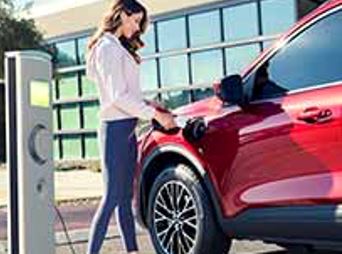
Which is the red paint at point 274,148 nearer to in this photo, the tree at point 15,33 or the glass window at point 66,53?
the tree at point 15,33

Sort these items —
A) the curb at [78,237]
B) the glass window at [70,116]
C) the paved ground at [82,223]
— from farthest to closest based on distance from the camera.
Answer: the glass window at [70,116] < the curb at [78,237] < the paved ground at [82,223]

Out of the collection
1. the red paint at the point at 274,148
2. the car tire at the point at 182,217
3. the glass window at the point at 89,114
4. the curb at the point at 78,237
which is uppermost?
the glass window at the point at 89,114

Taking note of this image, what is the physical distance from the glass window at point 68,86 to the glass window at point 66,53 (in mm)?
401

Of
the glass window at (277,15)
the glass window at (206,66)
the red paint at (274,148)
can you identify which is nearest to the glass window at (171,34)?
the glass window at (206,66)

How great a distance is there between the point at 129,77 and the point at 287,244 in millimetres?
1448

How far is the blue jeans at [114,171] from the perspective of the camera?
6.27 metres

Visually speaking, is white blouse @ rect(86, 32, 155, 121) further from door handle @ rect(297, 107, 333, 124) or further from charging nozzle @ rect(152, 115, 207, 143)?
door handle @ rect(297, 107, 333, 124)

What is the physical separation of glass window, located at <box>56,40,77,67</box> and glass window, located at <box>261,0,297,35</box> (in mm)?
9043

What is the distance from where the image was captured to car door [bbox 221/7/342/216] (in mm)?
5738

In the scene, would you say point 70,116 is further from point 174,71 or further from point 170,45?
point 170,45

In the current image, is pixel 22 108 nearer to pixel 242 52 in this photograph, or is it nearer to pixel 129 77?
pixel 129 77

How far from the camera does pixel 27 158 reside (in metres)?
4.52

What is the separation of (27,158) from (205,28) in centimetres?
2318

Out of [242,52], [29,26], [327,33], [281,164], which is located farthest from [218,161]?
[29,26]
